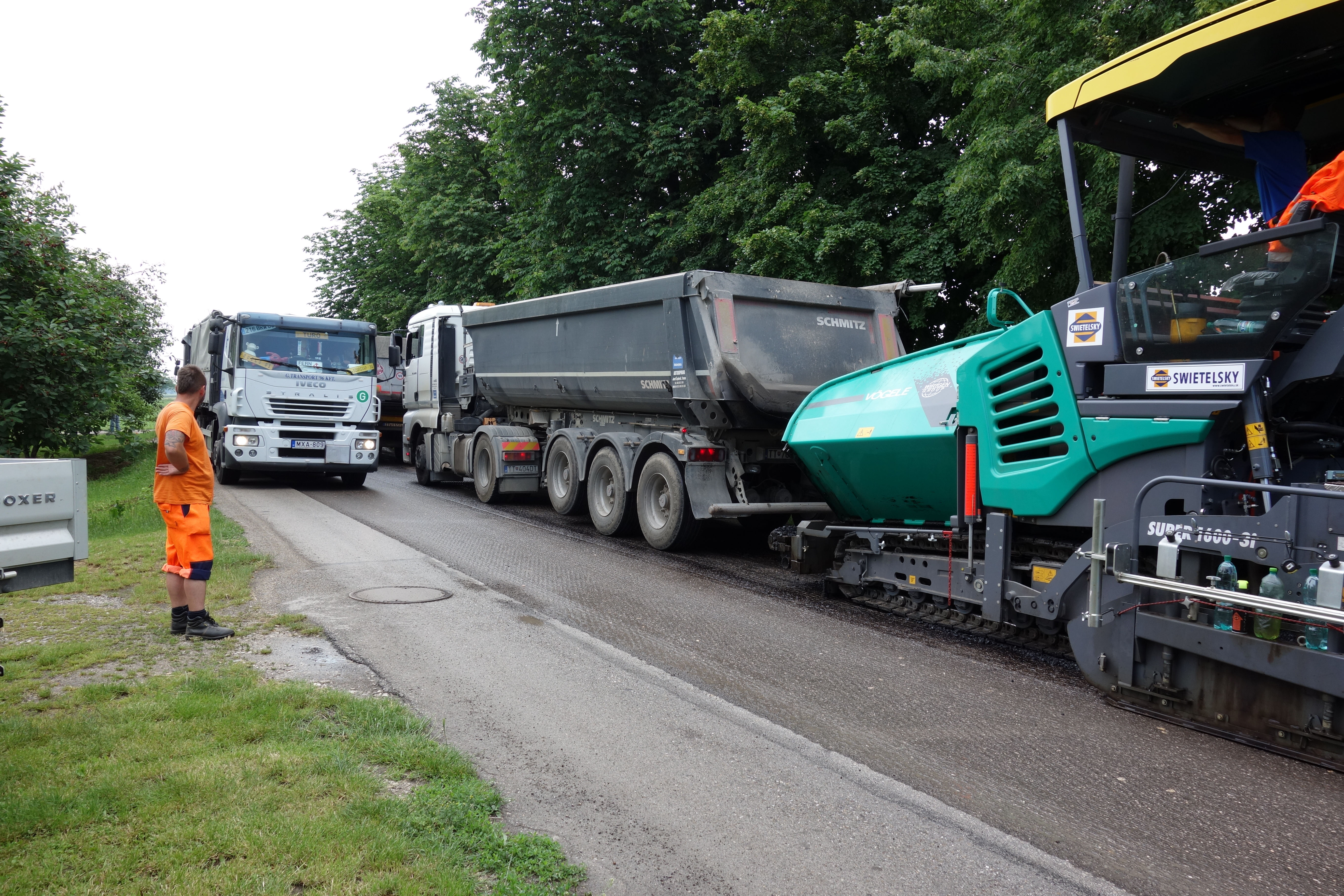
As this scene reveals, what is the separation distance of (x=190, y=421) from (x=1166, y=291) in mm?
5890

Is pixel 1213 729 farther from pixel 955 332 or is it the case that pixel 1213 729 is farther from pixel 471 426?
pixel 471 426

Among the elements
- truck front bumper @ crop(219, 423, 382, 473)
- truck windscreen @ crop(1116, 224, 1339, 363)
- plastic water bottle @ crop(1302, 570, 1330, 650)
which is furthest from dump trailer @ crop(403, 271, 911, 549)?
plastic water bottle @ crop(1302, 570, 1330, 650)

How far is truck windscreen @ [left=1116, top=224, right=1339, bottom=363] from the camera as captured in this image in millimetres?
4207

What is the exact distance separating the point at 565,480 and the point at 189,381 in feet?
21.4

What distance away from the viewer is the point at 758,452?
991 cm

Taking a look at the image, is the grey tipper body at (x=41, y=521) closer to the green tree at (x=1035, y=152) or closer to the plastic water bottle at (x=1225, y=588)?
the plastic water bottle at (x=1225, y=588)

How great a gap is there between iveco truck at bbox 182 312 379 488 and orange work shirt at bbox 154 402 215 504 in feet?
30.3

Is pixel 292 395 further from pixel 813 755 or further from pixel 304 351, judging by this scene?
pixel 813 755

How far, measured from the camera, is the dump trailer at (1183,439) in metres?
4.11

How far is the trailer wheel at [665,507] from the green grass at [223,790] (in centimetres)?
485

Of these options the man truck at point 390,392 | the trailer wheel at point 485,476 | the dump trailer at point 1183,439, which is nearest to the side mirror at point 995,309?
the dump trailer at point 1183,439

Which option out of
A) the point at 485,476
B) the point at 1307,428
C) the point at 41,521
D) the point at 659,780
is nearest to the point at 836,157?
the point at 485,476

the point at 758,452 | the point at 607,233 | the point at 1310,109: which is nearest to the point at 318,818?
the point at 1310,109

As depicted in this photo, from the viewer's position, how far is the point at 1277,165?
504cm
